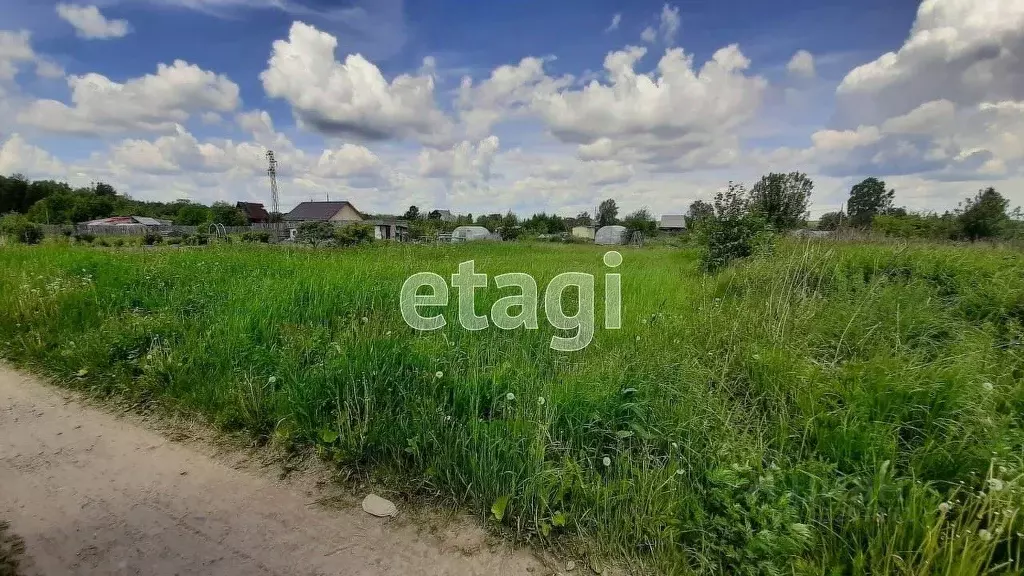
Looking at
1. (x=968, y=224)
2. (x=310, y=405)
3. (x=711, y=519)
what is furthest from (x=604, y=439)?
(x=968, y=224)

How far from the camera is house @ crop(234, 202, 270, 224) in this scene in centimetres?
6318

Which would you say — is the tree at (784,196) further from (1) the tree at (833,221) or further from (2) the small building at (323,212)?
(2) the small building at (323,212)

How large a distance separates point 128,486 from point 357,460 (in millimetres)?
1262

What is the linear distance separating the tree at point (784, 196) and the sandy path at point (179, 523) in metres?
13.8

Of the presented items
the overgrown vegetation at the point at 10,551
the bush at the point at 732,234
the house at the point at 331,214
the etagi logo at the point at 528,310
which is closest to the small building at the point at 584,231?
the house at the point at 331,214

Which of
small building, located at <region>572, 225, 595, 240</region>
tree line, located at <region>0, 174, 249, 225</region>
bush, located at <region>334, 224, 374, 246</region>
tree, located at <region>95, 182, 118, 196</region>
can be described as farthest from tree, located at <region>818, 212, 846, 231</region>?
tree, located at <region>95, 182, 118, 196</region>

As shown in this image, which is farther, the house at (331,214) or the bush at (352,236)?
the house at (331,214)

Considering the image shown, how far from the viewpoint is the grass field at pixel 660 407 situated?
1.86m

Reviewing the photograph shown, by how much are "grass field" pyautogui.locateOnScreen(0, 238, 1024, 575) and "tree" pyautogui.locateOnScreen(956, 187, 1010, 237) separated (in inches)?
464

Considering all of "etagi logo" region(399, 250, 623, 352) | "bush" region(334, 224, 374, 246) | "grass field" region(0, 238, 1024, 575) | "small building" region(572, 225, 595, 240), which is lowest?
"grass field" region(0, 238, 1024, 575)

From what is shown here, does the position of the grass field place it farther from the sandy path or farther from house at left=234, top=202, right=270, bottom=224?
house at left=234, top=202, right=270, bottom=224

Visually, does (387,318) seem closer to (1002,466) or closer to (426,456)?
(426,456)

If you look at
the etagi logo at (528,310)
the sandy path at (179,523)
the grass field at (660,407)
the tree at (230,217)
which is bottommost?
the sandy path at (179,523)

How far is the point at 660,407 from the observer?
269 centimetres
